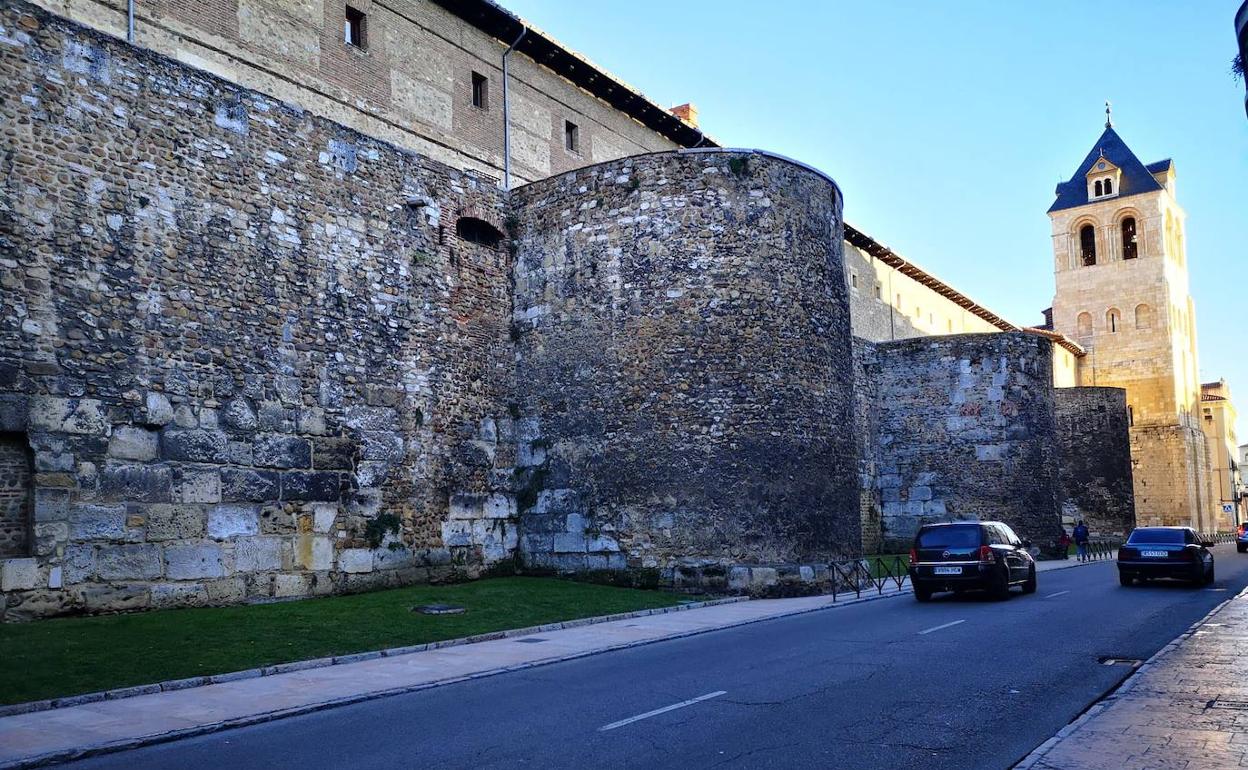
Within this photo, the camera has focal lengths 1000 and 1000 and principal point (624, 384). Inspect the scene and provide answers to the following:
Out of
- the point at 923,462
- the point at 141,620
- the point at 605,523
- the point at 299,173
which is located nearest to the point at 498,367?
the point at 605,523

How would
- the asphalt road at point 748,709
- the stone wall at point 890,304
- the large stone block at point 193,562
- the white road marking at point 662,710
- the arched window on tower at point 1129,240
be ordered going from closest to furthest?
the asphalt road at point 748,709 → the white road marking at point 662,710 → the large stone block at point 193,562 → the stone wall at point 890,304 → the arched window on tower at point 1129,240

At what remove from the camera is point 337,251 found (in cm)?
1708

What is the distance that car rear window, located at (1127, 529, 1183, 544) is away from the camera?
20.5 metres

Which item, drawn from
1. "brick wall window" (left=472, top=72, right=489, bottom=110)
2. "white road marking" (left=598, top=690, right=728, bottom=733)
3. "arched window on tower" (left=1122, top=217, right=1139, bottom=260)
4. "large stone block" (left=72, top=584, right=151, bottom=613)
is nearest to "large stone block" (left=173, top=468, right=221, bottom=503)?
"large stone block" (left=72, top=584, right=151, bottom=613)

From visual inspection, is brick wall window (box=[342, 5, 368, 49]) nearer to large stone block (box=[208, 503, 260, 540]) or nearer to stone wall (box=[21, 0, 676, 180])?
stone wall (box=[21, 0, 676, 180])

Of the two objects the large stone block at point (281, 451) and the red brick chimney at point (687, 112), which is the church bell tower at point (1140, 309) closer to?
the red brick chimney at point (687, 112)

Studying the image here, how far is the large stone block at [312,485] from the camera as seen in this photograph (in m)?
15.7

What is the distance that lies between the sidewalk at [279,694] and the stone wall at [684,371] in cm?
408

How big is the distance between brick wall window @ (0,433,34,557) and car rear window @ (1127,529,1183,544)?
64.7 feet

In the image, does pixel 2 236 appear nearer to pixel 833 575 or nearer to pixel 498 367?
pixel 498 367

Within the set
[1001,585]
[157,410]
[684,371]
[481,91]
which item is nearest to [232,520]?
[157,410]

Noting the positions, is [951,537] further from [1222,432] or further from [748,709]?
[1222,432]

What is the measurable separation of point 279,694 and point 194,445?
597 centimetres

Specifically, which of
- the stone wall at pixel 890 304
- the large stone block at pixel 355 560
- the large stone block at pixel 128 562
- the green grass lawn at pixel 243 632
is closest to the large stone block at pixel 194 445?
the large stone block at pixel 128 562
